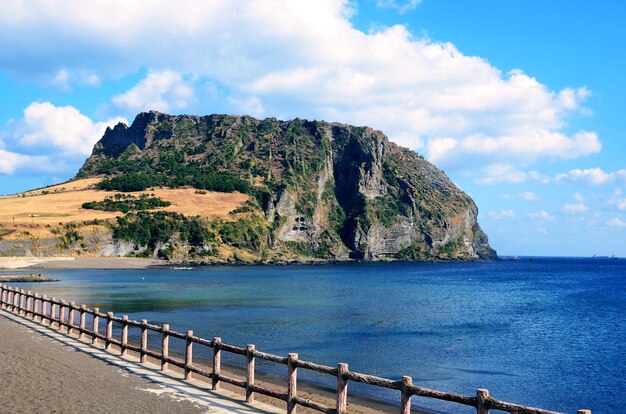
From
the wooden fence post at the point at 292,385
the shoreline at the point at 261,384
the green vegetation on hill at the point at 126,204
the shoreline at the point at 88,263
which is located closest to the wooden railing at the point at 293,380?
the wooden fence post at the point at 292,385

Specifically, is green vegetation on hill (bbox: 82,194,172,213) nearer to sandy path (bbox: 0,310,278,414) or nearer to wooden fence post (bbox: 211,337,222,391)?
sandy path (bbox: 0,310,278,414)

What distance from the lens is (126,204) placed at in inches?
7411

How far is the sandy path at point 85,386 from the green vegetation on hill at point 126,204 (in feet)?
536

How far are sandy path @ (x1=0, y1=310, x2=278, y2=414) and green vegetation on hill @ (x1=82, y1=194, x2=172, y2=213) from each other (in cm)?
16352

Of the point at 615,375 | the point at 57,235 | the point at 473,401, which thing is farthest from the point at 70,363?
the point at 57,235

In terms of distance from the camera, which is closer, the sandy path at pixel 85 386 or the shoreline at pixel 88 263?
the sandy path at pixel 85 386

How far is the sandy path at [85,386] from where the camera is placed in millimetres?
15461

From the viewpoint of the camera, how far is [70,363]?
68.8 feet

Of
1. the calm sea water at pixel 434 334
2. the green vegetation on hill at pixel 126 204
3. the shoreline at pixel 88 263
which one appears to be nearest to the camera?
the calm sea water at pixel 434 334

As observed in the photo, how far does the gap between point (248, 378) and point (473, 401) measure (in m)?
7.16

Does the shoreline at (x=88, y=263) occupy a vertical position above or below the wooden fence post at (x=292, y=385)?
below

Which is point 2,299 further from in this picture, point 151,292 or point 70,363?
point 151,292

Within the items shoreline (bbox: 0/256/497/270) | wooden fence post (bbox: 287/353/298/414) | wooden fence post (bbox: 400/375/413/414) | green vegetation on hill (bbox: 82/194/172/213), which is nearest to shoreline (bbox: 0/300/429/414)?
wooden fence post (bbox: 287/353/298/414)

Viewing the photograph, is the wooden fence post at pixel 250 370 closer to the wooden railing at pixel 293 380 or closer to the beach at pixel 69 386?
the wooden railing at pixel 293 380
